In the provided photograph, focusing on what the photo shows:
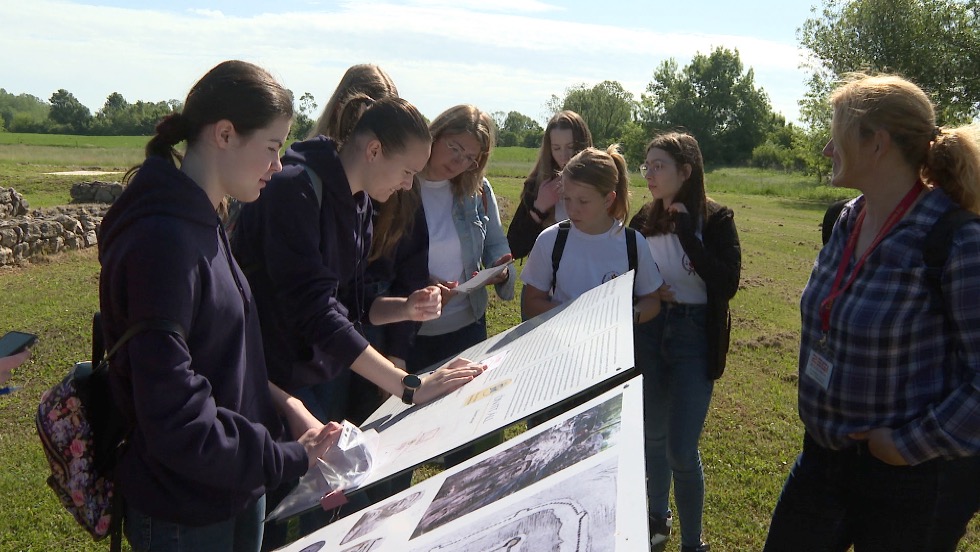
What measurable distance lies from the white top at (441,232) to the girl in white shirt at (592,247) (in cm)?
35

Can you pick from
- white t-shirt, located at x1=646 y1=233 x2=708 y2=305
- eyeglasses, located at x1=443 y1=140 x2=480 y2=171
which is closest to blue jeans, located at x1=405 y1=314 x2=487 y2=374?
eyeglasses, located at x1=443 y1=140 x2=480 y2=171

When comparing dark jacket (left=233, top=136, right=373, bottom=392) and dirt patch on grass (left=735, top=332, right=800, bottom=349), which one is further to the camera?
dirt patch on grass (left=735, top=332, right=800, bottom=349)

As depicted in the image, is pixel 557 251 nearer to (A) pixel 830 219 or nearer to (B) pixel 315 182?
(A) pixel 830 219

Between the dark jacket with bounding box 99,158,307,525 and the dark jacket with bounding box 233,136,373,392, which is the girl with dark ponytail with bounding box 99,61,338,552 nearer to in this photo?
the dark jacket with bounding box 99,158,307,525

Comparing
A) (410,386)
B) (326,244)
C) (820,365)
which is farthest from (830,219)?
(326,244)

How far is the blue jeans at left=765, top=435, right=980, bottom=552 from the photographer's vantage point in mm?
2318

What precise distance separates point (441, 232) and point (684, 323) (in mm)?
1228

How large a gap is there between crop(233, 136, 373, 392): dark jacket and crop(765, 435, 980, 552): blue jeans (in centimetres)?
156

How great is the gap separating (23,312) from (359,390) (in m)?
7.01

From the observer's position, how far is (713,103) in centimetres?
7162

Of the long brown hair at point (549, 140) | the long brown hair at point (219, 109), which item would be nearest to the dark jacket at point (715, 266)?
the long brown hair at point (549, 140)

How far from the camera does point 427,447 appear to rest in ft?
6.01

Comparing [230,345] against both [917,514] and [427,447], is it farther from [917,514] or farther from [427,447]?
[917,514]

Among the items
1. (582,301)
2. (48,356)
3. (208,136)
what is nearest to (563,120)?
(582,301)
